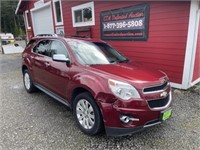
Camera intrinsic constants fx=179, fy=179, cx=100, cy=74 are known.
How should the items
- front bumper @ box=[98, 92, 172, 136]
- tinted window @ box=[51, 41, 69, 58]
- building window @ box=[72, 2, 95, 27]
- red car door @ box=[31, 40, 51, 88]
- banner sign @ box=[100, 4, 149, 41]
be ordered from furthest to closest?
building window @ box=[72, 2, 95, 27]
banner sign @ box=[100, 4, 149, 41]
red car door @ box=[31, 40, 51, 88]
tinted window @ box=[51, 41, 69, 58]
front bumper @ box=[98, 92, 172, 136]

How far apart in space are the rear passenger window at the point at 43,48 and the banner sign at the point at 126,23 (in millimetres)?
3091

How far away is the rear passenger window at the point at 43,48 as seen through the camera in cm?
418

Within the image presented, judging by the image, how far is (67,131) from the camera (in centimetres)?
313

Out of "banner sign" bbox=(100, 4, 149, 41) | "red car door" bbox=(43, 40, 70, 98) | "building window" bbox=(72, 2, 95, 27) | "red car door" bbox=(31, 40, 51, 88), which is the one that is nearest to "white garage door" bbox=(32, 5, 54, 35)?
"building window" bbox=(72, 2, 95, 27)

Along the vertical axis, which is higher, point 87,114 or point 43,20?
point 43,20

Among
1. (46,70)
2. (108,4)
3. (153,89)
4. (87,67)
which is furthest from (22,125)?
(108,4)

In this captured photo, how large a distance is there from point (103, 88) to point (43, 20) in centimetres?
1110

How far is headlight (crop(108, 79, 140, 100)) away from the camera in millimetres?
2475

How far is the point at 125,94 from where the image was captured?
8.14ft

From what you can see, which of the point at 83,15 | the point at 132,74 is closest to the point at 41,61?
the point at 132,74

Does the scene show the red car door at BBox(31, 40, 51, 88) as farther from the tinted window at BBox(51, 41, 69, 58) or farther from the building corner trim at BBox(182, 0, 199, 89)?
the building corner trim at BBox(182, 0, 199, 89)

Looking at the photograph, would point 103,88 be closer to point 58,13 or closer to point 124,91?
point 124,91

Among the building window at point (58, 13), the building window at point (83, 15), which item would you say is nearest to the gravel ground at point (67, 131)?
the building window at point (83, 15)

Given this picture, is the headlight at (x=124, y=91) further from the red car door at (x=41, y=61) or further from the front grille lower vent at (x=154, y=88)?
Result: the red car door at (x=41, y=61)
